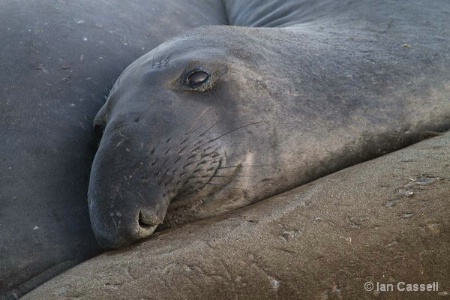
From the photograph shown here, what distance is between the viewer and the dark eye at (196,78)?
3258 millimetres

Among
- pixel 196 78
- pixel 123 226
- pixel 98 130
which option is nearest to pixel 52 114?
pixel 98 130

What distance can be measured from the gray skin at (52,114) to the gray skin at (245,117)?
289mm

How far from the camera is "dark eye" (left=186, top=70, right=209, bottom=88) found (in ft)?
10.7

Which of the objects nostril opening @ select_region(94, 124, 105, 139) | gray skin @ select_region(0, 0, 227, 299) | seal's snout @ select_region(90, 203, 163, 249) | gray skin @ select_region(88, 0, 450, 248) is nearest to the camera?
seal's snout @ select_region(90, 203, 163, 249)

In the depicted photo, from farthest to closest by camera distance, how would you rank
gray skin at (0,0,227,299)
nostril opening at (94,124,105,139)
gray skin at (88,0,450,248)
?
nostril opening at (94,124,105,139)
gray skin at (0,0,227,299)
gray skin at (88,0,450,248)

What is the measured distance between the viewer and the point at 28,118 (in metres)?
3.64

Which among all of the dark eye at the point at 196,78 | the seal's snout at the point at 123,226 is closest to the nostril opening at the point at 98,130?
the dark eye at the point at 196,78

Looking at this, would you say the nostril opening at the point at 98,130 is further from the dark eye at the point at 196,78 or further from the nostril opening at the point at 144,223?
the nostril opening at the point at 144,223

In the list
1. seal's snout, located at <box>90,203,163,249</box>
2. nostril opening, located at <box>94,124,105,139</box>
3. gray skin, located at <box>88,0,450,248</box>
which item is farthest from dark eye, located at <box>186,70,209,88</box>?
seal's snout, located at <box>90,203,163,249</box>

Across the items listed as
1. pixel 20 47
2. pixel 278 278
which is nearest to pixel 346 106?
pixel 278 278

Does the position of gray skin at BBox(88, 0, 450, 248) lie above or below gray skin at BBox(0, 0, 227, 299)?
above

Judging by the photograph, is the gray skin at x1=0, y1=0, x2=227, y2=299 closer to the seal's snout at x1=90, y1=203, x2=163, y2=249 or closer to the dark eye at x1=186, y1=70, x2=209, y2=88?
the seal's snout at x1=90, y1=203, x2=163, y2=249

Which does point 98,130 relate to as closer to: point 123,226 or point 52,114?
point 52,114

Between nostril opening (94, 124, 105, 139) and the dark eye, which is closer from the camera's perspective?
the dark eye
